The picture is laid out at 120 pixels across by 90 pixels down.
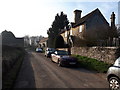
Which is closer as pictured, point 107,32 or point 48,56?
point 107,32

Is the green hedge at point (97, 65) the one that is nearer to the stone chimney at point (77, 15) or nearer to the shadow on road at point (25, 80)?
the shadow on road at point (25, 80)

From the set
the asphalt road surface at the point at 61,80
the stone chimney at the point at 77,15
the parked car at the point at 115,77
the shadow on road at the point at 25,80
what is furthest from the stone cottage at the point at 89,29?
the parked car at the point at 115,77

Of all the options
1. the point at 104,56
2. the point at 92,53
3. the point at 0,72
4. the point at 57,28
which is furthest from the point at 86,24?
the point at 57,28

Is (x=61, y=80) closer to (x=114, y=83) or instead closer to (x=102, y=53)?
(x=114, y=83)

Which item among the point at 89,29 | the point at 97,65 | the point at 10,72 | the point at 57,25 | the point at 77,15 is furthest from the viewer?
the point at 57,25

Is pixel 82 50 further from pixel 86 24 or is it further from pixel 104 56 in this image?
pixel 86 24

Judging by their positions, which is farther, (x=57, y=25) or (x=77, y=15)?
(x=57, y=25)

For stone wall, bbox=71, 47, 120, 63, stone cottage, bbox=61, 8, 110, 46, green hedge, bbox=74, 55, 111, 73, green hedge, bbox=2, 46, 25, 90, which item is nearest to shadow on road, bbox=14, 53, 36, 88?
green hedge, bbox=2, 46, 25, 90

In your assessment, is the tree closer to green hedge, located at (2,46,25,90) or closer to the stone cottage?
the stone cottage

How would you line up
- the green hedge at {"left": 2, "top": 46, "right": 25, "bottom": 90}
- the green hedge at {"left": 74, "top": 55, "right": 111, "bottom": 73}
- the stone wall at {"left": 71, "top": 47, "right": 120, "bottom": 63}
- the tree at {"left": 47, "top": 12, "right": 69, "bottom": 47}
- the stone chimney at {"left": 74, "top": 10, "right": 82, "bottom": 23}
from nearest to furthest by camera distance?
the green hedge at {"left": 2, "top": 46, "right": 25, "bottom": 90}
the green hedge at {"left": 74, "top": 55, "right": 111, "bottom": 73}
the stone wall at {"left": 71, "top": 47, "right": 120, "bottom": 63}
the stone chimney at {"left": 74, "top": 10, "right": 82, "bottom": 23}
the tree at {"left": 47, "top": 12, "right": 69, "bottom": 47}

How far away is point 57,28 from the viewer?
205 feet

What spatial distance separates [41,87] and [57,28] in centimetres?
5579

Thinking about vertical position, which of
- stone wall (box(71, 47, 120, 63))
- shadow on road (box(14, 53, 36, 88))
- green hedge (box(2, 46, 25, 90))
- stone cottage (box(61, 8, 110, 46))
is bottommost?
shadow on road (box(14, 53, 36, 88))

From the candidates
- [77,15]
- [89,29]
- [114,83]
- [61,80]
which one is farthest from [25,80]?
[77,15]
